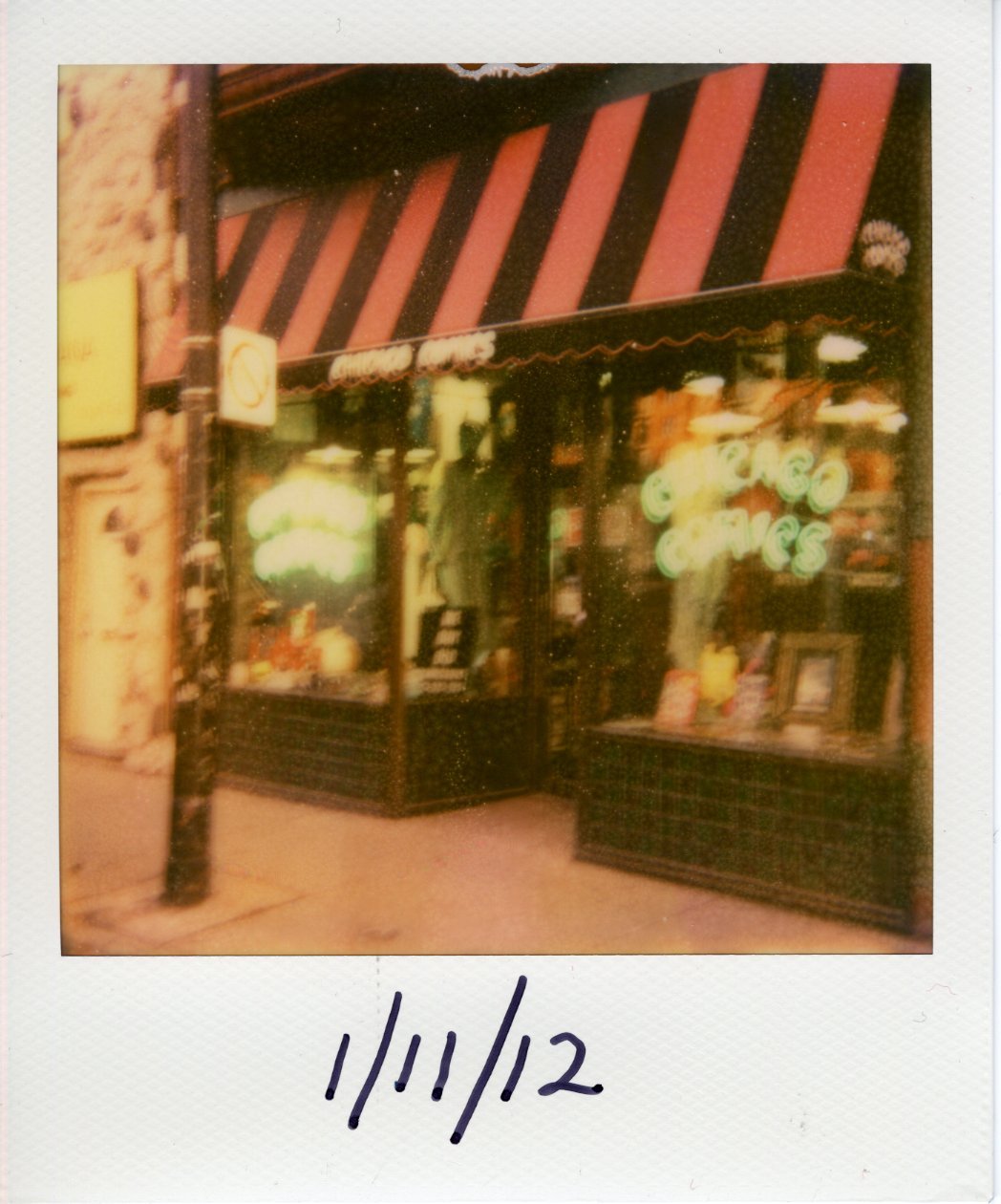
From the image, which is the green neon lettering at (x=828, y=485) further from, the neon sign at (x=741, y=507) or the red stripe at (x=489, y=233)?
the red stripe at (x=489, y=233)

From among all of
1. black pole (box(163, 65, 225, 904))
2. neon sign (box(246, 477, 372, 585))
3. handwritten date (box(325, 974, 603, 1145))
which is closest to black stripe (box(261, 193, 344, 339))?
black pole (box(163, 65, 225, 904))

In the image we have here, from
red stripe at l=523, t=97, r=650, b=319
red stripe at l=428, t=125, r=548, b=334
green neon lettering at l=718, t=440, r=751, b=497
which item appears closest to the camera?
red stripe at l=523, t=97, r=650, b=319

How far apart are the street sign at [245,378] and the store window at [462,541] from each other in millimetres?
1690

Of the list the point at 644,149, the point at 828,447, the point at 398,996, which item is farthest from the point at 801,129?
the point at 398,996

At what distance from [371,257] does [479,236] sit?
0.71m

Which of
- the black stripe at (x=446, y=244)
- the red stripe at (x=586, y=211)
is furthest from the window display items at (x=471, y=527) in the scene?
the red stripe at (x=586, y=211)

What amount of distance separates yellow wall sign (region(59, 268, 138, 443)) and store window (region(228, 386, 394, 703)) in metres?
0.87

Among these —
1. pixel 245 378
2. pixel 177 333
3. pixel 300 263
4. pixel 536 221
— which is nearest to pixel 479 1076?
pixel 245 378

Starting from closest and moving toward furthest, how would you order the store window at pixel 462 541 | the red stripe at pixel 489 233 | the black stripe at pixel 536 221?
the black stripe at pixel 536 221, the red stripe at pixel 489 233, the store window at pixel 462 541

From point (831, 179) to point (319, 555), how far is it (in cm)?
381

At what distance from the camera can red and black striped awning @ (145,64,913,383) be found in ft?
11.1

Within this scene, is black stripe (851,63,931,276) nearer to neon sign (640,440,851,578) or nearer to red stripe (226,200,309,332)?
neon sign (640,440,851,578)

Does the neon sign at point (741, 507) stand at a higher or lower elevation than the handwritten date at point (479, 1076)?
higher

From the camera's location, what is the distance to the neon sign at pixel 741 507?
4395 millimetres
